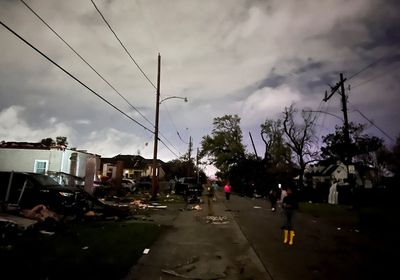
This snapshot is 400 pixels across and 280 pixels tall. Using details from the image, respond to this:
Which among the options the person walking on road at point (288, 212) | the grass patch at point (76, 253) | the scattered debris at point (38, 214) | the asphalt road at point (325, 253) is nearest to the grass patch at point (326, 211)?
the asphalt road at point (325, 253)

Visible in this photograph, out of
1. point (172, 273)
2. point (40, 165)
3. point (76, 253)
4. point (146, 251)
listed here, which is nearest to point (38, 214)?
point (76, 253)

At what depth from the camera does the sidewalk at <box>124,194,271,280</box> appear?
721 cm

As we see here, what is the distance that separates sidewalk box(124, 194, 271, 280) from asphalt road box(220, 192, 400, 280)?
37 centimetres

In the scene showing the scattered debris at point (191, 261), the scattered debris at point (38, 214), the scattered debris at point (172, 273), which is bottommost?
the scattered debris at point (172, 273)

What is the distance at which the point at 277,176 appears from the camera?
5503 centimetres

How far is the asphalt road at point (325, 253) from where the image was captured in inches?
298

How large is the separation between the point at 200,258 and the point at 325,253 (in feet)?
11.2

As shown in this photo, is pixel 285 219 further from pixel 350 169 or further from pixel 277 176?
pixel 277 176

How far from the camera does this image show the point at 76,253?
332 inches

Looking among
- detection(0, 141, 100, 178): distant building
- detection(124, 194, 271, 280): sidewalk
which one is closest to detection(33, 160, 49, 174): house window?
detection(0, 141, 100, 178): distant building

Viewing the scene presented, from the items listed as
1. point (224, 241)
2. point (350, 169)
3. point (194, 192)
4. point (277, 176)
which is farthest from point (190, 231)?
point (277, 176)

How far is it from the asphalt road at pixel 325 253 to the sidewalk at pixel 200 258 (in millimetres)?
373

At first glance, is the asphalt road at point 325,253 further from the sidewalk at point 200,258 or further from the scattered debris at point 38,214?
the scattered debris at point 38,214

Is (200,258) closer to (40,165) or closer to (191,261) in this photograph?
(191,261)
